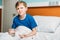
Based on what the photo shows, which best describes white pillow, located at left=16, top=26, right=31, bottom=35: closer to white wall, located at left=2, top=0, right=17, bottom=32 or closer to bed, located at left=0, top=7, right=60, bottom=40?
bed, located at left=0, top=7, right=60, bottom=40

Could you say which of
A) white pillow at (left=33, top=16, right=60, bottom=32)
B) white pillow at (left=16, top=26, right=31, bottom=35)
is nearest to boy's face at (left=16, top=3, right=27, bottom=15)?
white pillow at (left=16, top=26, right=31, bottom=35)

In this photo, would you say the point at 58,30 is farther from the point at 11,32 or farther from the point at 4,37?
the point at 4,37

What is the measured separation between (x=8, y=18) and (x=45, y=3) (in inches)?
43.7

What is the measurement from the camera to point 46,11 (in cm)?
290

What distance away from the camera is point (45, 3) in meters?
2.87

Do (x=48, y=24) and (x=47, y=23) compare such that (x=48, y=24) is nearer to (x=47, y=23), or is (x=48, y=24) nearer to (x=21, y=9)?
(x=47, y=23)

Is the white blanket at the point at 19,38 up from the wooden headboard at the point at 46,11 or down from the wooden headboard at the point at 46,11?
down

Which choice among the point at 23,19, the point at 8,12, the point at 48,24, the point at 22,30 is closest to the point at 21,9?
the point at 23,19

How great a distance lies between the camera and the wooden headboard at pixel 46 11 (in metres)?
2.78

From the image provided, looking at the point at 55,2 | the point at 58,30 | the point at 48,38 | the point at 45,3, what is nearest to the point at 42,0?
the point at 45,3

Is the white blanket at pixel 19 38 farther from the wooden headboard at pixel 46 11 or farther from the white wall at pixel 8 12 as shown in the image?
the white wall at pixel 8 12

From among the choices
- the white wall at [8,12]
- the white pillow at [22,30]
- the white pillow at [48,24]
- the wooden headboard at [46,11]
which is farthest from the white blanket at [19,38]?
the white wall at [8,12]

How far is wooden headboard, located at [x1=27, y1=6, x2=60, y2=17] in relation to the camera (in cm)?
278

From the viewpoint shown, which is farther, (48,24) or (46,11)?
(46,11)
